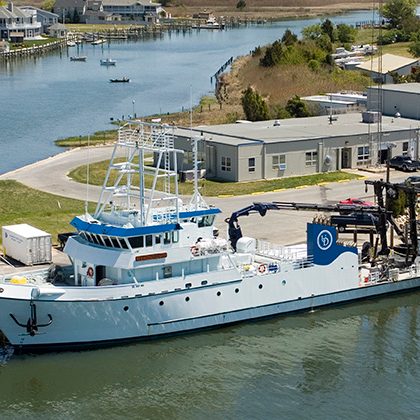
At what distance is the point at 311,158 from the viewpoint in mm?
62375

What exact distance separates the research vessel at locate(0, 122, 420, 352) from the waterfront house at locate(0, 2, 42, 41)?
140 metres

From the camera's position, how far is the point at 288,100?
84000 mm

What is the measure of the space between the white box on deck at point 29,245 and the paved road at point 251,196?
27.7 ft

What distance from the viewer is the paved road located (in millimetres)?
48062

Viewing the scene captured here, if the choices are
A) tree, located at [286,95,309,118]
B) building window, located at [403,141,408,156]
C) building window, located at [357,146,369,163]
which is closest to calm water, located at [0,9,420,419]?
building window, located at [357,146,369,163]

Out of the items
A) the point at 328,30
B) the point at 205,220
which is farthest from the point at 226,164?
the point at 328,30

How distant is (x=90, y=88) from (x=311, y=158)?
5752 centimetres

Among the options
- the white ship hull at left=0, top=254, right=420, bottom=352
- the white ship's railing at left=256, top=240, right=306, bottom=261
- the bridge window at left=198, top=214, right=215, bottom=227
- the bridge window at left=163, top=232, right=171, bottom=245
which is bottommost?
the white ship hull at left=0, top=254, right=420, bottom=352

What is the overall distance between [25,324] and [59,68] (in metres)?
112

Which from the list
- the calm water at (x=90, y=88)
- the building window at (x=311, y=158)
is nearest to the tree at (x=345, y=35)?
Answer: the calm water at (x=90, y=88)

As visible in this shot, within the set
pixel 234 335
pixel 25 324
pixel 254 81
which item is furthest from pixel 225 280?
pixel 254 81

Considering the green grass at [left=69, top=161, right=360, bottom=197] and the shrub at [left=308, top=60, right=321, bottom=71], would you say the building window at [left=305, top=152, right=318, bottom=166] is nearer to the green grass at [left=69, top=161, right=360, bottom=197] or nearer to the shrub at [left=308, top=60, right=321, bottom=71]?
the green grass at [left=69, top=161, right=360, bottom=197]

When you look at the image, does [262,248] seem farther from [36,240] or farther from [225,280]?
[36,240]

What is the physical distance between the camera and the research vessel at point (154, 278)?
3459cm
